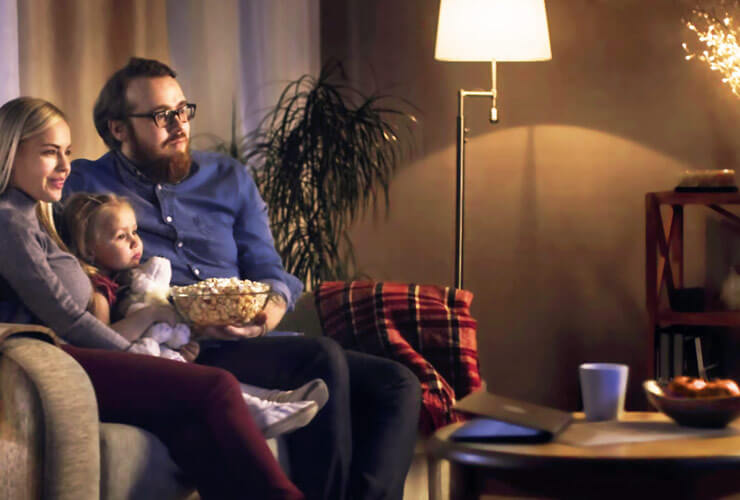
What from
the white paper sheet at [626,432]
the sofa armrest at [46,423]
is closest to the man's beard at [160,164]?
the sofa armrest at [46,423]

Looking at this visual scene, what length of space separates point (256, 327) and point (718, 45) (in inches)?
86.5

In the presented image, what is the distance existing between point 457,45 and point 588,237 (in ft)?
3.37

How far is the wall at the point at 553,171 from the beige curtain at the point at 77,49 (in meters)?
1.10

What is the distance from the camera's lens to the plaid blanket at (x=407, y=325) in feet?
8.52

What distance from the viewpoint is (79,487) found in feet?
5.78

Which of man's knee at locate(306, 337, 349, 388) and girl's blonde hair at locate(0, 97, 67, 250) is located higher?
girl's blonde hair at locate(0, 97, 67, 250)

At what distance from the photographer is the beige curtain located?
2.85 metres

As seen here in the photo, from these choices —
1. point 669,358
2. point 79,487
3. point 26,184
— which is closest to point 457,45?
point 669,358

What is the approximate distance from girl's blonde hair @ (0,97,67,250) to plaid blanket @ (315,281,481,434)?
75 cm

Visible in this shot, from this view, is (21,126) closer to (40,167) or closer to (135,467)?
(40,167)

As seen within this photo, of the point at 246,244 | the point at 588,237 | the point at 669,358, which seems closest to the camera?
the point at 246,244

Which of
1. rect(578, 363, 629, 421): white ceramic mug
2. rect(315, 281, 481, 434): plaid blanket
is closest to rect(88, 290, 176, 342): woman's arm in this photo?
rect(315, 281, 481, 434): plaid blanket

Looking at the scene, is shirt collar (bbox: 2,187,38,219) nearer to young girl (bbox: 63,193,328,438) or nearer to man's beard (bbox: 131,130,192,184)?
young girl (bbox: 63,193,328,438)

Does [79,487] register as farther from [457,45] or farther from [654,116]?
[654,116]
